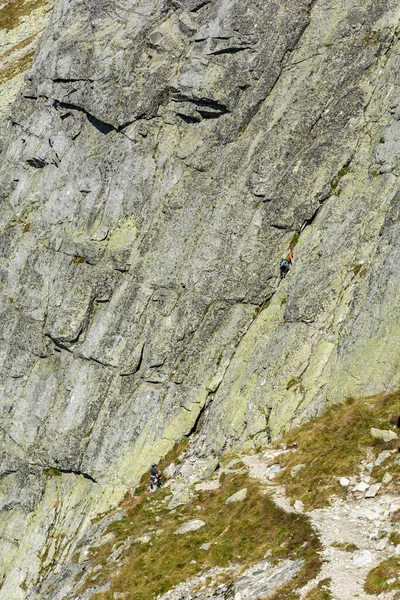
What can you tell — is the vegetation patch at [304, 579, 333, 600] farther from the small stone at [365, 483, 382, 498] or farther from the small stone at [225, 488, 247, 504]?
the small stone at [225, 488, 247, 504]

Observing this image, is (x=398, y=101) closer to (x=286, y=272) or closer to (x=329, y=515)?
(x=286, y=272)

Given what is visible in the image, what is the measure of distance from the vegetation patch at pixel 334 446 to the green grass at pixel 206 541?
5.91ft

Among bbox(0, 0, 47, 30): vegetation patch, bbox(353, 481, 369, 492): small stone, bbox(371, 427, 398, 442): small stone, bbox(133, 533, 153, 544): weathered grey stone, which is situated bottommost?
bbox(133, 533, 153, 544): weathered grey stone

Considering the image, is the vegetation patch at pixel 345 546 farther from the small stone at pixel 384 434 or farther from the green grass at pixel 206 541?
the small stone at pixel 384 434

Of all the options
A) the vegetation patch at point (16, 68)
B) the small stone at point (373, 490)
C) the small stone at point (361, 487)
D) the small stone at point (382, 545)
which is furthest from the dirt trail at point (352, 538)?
the vegetation patch at point (16, 68)

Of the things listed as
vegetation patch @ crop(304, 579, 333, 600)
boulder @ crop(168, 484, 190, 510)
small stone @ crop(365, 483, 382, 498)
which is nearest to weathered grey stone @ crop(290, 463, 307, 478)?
small stone @ crop(365, 483, 382, 498)

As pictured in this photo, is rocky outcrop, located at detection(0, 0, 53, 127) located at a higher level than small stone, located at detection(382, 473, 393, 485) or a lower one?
higher

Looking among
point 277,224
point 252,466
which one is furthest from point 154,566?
point 277,224

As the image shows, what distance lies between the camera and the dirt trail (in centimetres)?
2236

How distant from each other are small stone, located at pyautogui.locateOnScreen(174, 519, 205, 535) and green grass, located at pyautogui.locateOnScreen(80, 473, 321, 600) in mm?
277

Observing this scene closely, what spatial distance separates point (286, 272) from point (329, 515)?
18990mm

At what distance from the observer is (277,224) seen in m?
44.0

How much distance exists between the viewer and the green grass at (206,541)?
27.7 metres

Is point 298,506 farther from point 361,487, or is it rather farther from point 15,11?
point 15,11
